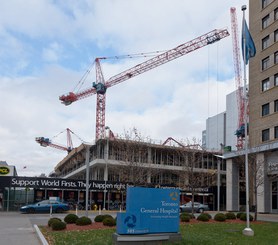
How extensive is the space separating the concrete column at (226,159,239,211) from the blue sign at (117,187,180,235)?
39.8 meters

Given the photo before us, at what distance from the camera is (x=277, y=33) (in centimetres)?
4706

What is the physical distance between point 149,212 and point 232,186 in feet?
135

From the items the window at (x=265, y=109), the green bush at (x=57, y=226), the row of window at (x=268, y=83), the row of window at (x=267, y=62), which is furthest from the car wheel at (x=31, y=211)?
the row of window at (x=267, y=62)

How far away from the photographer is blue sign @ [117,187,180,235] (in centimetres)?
1391

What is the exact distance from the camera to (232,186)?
Answer: 53.4 meters

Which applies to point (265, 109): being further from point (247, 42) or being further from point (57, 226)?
point (57, 226)

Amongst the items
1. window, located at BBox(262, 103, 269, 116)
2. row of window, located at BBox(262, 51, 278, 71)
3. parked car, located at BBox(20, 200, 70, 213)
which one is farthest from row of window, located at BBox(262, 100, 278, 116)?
parked car, located at BBox(20, 200, 70, 213)

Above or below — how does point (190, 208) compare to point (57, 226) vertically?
below

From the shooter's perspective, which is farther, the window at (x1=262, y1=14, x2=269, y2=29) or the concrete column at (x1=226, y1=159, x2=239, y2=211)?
the concrete column at (x1=226, y1=159, x2=239, y2=211)

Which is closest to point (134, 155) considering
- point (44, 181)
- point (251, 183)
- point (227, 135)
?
point (44, 181)

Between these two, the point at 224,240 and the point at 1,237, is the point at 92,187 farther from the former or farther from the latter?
the point at 224,240

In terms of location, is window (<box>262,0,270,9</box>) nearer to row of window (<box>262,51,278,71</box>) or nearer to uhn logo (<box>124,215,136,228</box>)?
row of window (<box>262,51,278,71</box>)

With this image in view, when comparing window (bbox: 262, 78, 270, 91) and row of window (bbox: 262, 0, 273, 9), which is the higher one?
row of window (bbox: 262, 0, 273, 9)

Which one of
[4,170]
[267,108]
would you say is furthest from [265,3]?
[4,170]
